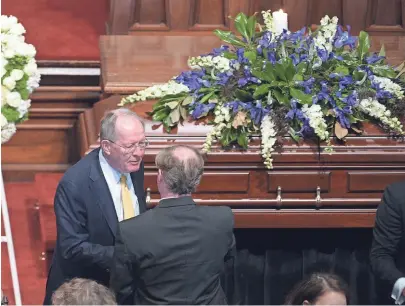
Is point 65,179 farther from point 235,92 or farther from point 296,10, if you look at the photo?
point 296,10

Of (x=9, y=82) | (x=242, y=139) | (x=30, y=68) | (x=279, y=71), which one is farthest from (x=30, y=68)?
(x=279, y=71)

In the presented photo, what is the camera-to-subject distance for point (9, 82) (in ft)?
11.1

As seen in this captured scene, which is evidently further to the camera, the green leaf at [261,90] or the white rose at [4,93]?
the green leaf at [261,90]

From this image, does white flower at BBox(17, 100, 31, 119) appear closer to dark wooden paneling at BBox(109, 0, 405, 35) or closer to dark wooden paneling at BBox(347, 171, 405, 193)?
dark wooden paneling at BBox(347, 171, 405, 193)

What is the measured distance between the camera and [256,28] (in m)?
4.62

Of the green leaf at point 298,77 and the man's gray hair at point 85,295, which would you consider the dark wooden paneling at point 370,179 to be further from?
the man's gray hair at point 85,295

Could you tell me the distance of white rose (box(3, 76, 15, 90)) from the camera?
11.1ft

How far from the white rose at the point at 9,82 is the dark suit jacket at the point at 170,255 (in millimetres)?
618

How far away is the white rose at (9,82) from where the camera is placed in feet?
11.1

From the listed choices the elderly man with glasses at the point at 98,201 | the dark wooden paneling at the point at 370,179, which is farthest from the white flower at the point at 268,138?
the elderly man with glasses at the point at 98,201

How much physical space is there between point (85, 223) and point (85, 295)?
2.32 ft

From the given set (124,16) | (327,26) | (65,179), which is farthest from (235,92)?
(124,16)

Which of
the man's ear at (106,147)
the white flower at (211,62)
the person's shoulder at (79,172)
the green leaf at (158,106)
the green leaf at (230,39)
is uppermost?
the green leaf at (230,39)

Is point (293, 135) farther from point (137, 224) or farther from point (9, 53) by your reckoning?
point (9, 53)
